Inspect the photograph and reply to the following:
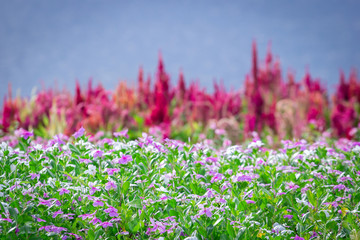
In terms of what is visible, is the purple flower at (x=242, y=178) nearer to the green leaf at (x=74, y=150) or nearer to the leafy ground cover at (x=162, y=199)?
the leafy ground cover at (x=162, y=199)

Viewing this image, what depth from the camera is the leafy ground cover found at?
190cm

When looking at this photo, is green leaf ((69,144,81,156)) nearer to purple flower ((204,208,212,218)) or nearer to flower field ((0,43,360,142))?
purple flower ((204,208,212,218))

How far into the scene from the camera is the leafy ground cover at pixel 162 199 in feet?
6.23

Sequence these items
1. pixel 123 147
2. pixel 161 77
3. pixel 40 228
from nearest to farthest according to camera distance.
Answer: pixel 40 228, pixel 123 147, pixel 161 77

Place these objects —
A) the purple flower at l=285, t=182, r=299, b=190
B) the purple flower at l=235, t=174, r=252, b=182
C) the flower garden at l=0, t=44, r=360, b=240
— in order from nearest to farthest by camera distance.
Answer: the flower garden at l=0, t=44, r=360, b=240 < the purple flower at l=235, t=174, r=252, b=182 < the purple flower at l=285, t=182, r=299, b=190

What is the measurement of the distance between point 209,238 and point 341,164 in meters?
1.62

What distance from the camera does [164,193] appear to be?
2096 mm

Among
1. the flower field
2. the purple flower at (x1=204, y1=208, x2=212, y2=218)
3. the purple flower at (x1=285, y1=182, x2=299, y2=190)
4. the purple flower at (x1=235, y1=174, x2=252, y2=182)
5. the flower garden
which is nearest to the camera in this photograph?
the purple flower at (x1=204, y1=208, x2=212, y2=218)

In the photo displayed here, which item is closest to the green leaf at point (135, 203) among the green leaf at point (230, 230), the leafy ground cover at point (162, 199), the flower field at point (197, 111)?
the leafy ground cover at point (162, 199)

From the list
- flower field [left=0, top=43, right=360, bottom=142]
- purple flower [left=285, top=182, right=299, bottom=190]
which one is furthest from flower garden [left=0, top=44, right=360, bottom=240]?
flower field [left=0, top=43, right=360, bottom=142]

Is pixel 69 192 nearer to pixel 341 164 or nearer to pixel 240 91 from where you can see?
pixel 341 164

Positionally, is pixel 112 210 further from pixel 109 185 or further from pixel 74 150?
pixel 74 150

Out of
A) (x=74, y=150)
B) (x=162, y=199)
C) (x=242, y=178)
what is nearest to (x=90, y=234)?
(x=162, y=199)

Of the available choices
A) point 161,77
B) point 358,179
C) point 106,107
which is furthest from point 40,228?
point 161,77
